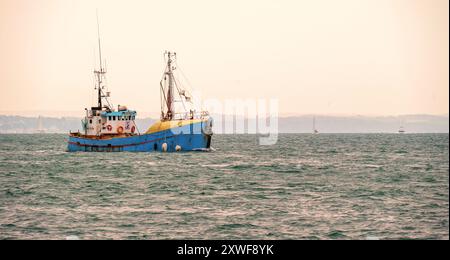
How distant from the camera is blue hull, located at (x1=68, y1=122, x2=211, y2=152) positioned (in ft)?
273

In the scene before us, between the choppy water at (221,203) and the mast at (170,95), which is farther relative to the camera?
the mast at (170,95)

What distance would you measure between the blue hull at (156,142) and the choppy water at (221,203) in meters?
20.0

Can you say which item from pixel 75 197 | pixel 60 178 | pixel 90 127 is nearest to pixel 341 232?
pixel 75 197

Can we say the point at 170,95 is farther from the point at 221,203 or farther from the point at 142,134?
the point at 221,203

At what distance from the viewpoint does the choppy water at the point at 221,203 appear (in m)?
27.7

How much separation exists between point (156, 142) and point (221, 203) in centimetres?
4763

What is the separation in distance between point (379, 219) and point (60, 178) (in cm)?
3285

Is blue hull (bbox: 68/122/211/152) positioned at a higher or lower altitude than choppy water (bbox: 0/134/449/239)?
higher

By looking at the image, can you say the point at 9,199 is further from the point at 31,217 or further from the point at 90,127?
the point at 90,127

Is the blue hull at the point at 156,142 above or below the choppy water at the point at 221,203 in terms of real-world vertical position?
above

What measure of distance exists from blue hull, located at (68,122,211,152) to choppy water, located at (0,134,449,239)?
19976mm

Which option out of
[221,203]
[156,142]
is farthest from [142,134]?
[221,203]

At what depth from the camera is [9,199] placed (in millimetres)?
39812

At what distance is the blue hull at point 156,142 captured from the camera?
8306cm
